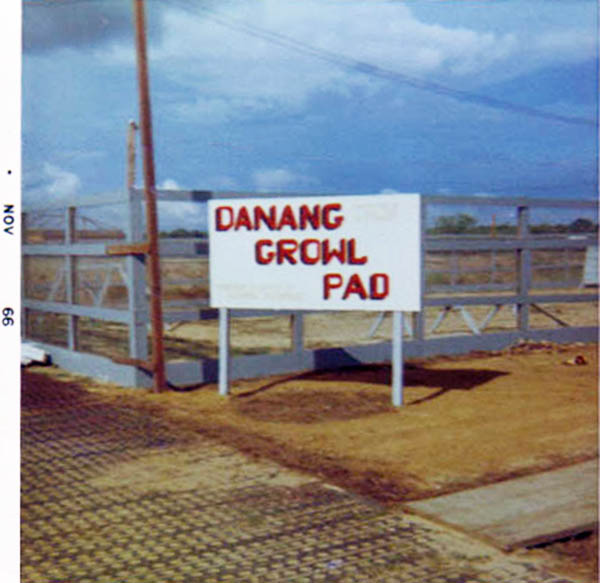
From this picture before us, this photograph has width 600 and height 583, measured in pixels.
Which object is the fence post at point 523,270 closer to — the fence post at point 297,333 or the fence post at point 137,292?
the fence post at point 297,333

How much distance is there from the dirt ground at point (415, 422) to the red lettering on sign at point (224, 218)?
1886mm

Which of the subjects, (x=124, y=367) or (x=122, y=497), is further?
(x=124, y=367)

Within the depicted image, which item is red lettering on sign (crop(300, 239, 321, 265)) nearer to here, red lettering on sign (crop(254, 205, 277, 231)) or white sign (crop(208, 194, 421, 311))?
white sign (crop(208, 194, 421, 311))

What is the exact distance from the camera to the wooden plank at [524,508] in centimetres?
477

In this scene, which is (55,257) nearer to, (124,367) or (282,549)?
(124,367)

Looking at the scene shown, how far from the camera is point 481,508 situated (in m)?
5.21

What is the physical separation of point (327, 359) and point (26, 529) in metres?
6.40

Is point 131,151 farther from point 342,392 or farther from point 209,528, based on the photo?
point 209,528

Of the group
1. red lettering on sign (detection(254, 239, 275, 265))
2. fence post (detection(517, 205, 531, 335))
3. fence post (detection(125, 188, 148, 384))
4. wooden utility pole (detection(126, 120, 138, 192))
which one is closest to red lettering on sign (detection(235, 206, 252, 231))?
red lettering on sign (detection(254, 239, 275, 265))

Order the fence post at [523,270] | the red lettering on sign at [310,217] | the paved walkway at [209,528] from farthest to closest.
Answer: the fence post at [523,270] → the red lettering on sign at [310,217] → the paved walkway at [209,528]

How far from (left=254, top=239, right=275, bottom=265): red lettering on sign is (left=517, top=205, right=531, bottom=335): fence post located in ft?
18.3

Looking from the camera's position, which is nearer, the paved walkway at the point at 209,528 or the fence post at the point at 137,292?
the paved walkway at the point at 209,528

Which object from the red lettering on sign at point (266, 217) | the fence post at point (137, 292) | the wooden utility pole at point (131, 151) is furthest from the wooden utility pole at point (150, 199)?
the wooden utility pole at point (131, 151)

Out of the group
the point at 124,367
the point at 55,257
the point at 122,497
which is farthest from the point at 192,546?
the point at 55,257
